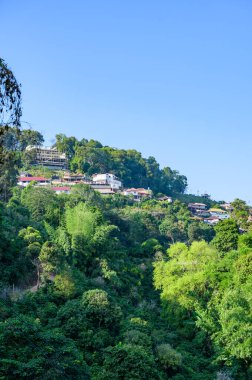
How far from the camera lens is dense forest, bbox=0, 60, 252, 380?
11.0 m

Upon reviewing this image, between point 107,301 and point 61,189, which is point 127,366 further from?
point 61,189

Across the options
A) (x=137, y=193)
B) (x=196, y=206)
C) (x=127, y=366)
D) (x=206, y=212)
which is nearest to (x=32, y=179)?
(x=137, y=193)

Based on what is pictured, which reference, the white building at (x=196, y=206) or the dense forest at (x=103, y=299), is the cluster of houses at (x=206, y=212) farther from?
the dense forest at (x=103, y=299)

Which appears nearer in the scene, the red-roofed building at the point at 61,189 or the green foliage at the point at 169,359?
the green foliage at the point at 169,359

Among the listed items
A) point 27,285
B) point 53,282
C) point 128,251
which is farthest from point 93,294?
point 128,251

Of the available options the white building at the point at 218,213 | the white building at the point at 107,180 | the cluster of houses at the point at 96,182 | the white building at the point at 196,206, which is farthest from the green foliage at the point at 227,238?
the white building at the point at 196,206

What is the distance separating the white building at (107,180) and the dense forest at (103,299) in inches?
931

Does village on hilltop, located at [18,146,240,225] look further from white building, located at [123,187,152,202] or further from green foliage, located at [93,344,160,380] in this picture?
green foliage, located at [93,344,160,380]

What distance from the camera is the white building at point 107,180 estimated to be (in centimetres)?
6133

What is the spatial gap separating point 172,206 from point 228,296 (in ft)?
117

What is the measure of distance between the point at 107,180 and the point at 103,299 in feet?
148

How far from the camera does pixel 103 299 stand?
1769 cm

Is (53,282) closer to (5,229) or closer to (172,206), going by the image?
(5,229)

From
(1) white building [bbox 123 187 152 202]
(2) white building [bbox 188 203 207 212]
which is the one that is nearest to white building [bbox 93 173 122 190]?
(1) white building [bbox 123 187 152 202]
